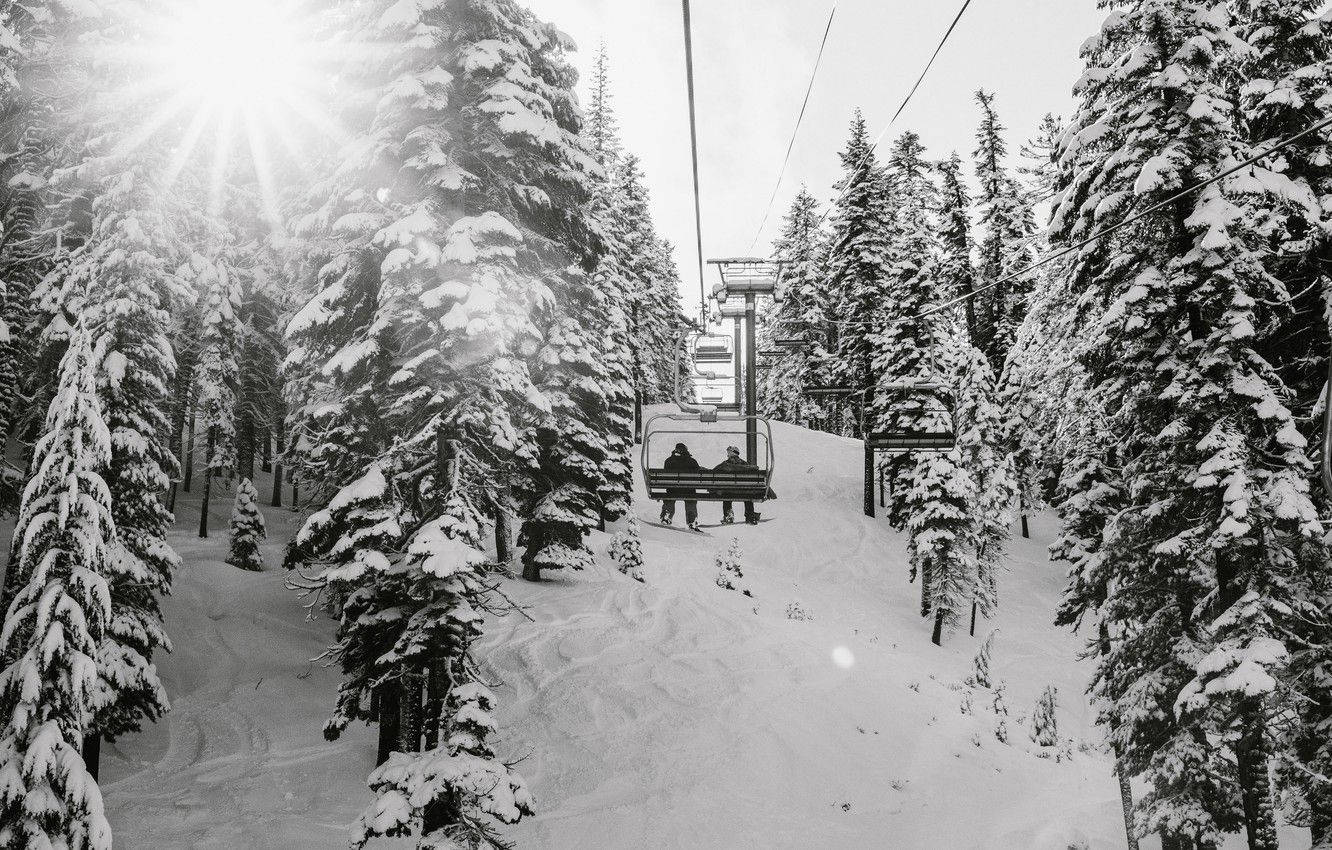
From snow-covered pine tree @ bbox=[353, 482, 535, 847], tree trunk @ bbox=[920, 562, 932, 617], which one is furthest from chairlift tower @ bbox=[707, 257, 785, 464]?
tree trunk @ bbox=[920, 562, 932, 617]

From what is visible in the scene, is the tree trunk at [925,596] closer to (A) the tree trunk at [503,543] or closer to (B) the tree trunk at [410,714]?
(A) the tree trunk at [503,543]

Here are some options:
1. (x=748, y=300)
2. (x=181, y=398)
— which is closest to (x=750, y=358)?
(x=748, y=300)

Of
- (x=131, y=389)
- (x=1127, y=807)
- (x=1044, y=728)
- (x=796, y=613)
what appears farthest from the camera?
(x=796, y=613)

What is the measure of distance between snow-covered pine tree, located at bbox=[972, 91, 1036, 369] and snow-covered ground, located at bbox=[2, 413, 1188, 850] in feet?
61.7

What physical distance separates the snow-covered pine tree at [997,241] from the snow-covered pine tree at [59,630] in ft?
123

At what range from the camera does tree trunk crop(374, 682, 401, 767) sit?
13103 millimetres

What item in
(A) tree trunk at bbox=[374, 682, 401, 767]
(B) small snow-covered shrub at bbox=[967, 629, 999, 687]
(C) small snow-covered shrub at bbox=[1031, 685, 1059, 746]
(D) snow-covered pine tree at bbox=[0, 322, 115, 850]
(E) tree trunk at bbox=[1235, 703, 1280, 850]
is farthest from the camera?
(B) small snow-covered shrub at bbox=[967, 629, 999, 687]

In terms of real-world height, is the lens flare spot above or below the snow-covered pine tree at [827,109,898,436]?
below

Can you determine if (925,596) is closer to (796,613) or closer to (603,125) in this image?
(796,613)

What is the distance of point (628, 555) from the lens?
28203mm

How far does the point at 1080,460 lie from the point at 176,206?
66.3ft

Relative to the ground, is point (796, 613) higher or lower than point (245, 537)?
lower

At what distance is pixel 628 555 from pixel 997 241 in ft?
87.4

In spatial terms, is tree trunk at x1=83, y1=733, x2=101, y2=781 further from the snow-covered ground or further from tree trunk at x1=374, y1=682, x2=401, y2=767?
tree trunk at x1=374, y1=682, x2=401, y2=767
